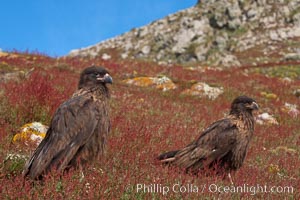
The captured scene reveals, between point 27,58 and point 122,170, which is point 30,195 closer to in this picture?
point 122,170

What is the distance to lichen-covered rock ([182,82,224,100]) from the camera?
19.0 metres

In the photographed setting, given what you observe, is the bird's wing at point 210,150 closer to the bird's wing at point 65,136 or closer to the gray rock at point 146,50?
the bird's wing at point 65,136

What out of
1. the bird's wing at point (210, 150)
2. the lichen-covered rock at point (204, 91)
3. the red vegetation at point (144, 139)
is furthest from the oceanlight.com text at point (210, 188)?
the lichen-covered rock at point (204, 91)

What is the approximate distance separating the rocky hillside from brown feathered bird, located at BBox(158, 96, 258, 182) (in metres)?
54.4

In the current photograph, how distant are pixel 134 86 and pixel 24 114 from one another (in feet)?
30.6

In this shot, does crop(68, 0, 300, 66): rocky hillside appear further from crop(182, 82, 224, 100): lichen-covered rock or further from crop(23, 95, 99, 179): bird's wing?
crop(23, 95, 99, 179): bird's wing

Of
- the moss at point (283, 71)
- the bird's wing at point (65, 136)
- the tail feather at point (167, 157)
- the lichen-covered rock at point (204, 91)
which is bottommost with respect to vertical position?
the tail feather at point (167, 157)

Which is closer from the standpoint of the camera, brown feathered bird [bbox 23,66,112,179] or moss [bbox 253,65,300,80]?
brown feathered bird [bbox 23,66,112,179]

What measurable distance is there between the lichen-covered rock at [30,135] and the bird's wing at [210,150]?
2.84 m

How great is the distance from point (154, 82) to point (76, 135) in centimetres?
1413

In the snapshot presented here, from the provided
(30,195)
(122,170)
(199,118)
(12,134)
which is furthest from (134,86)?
(30,195)

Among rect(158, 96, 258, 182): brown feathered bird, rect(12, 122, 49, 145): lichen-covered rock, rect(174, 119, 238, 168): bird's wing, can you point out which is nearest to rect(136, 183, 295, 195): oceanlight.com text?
rect(158, 96, 258, 182): brown feathered bird

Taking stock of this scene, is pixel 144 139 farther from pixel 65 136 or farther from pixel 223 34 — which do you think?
pixel 223 34

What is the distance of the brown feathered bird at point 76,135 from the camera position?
228 inches
